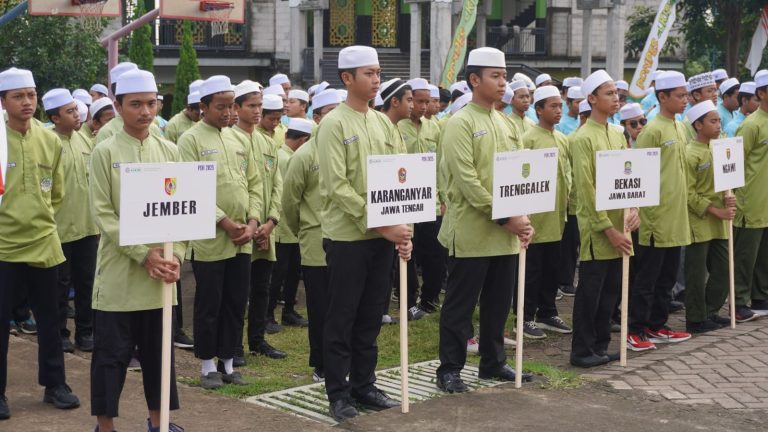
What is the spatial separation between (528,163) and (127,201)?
2.97 metres

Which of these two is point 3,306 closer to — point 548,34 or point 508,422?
point 508,422

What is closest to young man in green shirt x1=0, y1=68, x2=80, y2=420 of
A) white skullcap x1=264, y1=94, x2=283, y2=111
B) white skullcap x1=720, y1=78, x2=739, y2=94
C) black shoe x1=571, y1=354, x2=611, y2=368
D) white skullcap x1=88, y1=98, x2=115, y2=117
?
white skullcap x1=264, y1=94, x2=283, y2=111

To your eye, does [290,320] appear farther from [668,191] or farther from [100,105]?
[668,191]

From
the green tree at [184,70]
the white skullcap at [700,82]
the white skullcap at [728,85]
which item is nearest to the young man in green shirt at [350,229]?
the white skullcap at [700,82]

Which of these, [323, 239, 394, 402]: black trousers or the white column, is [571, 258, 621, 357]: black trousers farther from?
the white column

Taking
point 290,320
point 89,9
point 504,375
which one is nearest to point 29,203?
point 504,375

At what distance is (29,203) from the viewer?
23.9ft

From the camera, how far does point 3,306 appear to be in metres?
7.13

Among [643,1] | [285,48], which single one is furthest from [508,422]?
[643,1]

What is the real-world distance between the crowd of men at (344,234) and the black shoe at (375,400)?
0.04 ft

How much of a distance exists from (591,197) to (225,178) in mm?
2756

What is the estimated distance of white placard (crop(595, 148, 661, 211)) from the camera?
26.7ft

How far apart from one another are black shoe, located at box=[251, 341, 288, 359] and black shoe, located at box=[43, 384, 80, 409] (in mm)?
2129

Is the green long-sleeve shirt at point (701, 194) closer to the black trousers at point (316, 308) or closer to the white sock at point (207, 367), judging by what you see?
the black trousers at point (316, 308)
